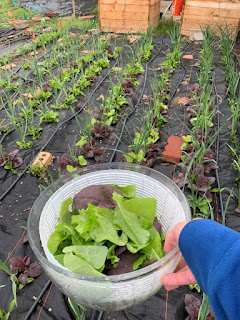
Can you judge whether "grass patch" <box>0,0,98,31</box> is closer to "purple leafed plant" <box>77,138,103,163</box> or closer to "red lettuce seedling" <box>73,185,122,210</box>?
"purple leafed plant" <box>77,138,103,163</box>

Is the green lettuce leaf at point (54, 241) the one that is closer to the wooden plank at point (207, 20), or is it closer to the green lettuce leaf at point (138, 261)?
the green lettuce leaf at point (138, 261)

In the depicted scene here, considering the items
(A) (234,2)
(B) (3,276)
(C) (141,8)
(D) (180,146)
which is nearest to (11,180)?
(B) (3,276)

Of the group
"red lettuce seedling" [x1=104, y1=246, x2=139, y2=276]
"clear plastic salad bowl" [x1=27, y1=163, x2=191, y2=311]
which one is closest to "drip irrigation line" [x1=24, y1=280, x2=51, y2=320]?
"clear plastic salad bowl" [x1=27, y1=163, x2=191, y2=311]

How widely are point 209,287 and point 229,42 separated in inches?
139

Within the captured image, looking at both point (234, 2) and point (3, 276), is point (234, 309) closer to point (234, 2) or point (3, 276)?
point (3, 276)

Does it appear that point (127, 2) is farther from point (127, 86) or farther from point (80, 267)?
point (80, 267)

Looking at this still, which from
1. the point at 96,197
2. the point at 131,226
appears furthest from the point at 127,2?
the point at 131,226

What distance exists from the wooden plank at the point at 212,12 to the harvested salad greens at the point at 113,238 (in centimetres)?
519

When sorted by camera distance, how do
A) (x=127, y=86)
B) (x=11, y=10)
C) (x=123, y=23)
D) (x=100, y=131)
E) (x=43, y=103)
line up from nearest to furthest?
1. (x=100, y=131)
2. (x=43, y=103)
3. (x=127, y=86)
4. (x=123, y=23)
5. (x=11, y=10)

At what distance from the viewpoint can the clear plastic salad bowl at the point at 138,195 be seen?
2.47 feet

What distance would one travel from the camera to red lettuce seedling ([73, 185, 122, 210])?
3.24 feet

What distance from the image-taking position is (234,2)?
473 centimetres

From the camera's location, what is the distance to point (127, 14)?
537 centimetres

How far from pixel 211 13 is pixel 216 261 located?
549 centimetres
